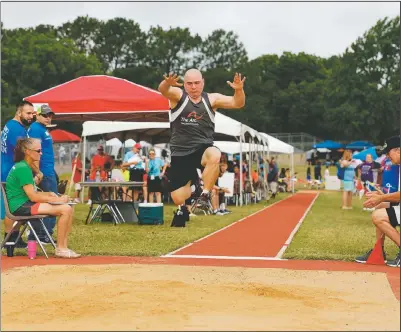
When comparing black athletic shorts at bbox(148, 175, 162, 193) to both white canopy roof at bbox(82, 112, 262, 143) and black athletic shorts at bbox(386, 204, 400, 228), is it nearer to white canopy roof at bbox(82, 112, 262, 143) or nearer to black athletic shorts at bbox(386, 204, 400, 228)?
white canopy roof at bbox(82, 112, 262, 143)

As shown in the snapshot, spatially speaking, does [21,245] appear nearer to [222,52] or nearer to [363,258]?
[363,258]

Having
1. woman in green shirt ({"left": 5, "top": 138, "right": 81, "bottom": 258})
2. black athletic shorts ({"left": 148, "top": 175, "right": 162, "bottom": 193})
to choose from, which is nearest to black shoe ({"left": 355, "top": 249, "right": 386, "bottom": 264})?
woman in green shirt ({"left": 5, "top": 138, "right": 81, "bottom": 258})

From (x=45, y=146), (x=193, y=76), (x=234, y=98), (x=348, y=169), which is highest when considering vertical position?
(x=193, y=76)

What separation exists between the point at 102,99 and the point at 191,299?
8.42 metres

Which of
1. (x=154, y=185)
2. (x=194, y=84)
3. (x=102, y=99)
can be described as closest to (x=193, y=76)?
(x=194, y=84)

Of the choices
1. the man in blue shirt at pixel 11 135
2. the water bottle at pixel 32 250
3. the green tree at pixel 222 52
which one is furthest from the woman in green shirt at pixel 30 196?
the green tree at pixel 222 52

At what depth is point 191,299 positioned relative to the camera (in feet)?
18.3

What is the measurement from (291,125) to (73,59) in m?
31.0

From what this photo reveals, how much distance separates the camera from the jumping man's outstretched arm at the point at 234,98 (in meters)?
7.00

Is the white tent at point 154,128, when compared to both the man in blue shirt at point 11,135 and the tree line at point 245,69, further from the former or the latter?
the tree line at point 245,69

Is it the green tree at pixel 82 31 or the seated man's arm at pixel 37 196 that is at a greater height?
the green tree at pixel 82 31

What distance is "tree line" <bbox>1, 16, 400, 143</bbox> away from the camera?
6231cm

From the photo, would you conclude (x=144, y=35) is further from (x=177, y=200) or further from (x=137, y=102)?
(x=177, y=200)

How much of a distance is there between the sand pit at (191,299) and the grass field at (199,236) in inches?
68.4
